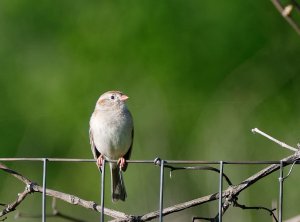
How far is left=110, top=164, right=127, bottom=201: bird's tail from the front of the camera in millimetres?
3418

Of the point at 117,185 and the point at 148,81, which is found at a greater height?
the point at 148,81

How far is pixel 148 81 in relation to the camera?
22.0 ft

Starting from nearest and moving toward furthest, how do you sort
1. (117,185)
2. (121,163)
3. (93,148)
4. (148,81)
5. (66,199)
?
(66,199) → (121,163) → (117,185) → (93,148) → (148,81)

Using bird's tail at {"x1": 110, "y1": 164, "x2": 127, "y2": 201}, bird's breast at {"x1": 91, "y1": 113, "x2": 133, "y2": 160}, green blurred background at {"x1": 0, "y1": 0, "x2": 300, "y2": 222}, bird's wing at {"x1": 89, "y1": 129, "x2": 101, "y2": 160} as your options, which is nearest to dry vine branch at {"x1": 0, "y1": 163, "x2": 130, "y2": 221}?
bird's tail at {"x1": 110, "y1": 164, "x2": 127, "y2": 201}

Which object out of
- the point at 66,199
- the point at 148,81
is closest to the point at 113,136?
the point at 66,199

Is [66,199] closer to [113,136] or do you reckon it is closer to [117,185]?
[117,185]

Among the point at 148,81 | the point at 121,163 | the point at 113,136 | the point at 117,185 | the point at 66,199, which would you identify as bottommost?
the point at 66,199

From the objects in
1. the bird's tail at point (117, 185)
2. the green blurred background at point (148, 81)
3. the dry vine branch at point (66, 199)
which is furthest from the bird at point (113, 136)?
the dry vine branch at point (66, 199)

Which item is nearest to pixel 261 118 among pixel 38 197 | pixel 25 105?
pixel 38 197

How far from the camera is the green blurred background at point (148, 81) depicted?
221 inches

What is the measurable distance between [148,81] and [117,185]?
3198mm

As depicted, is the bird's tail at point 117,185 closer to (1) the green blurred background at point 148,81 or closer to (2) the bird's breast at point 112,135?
(2) the bird's breast at point 112,135

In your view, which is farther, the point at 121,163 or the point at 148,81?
the point at 148,81

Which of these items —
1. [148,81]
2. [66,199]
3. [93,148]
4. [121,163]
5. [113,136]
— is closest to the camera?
[66,199]
